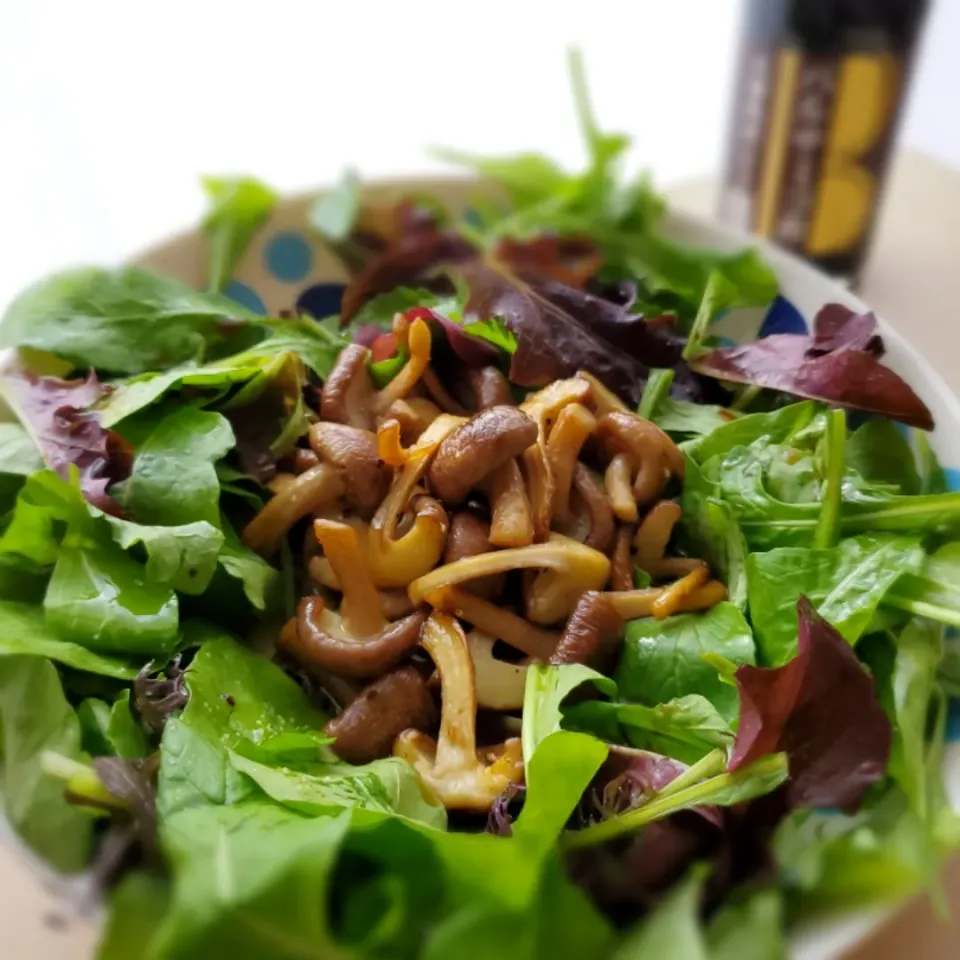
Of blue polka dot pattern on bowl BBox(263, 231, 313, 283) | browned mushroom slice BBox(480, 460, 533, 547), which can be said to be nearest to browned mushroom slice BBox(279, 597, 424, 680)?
browned mushroom slice BBox(480, 460, 533, 547)

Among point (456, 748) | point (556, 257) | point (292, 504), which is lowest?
point (456, 748)

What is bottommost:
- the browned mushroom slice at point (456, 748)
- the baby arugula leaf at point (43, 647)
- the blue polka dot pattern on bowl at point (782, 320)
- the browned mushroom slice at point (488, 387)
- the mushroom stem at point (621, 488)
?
the browned mushroom slice at point (456, 748)

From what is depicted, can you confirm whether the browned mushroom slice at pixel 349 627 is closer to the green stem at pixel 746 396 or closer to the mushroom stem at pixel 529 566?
the mushroom stem at pixel 529 566

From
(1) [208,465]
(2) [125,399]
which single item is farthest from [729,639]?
(2) [125,399]

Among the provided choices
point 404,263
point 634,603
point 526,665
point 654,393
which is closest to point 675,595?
point 634,603

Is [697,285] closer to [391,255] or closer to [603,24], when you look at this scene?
[391,255]

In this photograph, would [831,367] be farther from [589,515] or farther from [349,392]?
[349,392]

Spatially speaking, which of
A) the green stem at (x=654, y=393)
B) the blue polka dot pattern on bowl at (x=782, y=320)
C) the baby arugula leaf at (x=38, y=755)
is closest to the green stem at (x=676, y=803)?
the baby arugula leaf at (x=38, y=755)
